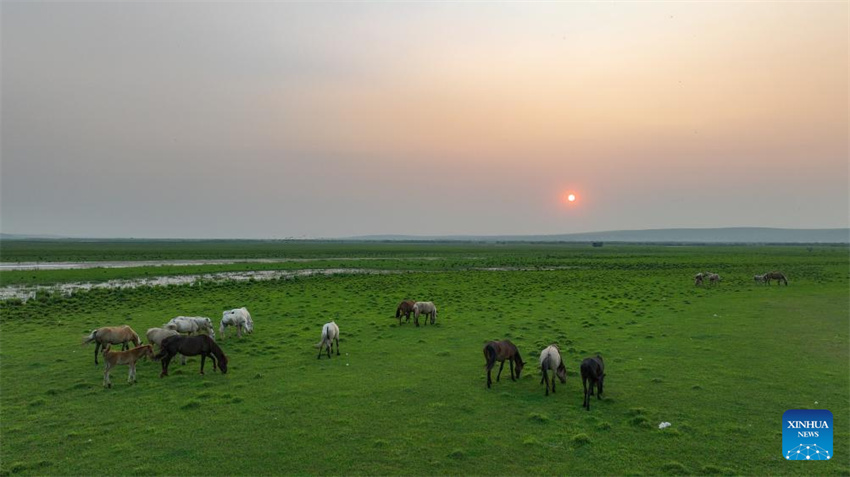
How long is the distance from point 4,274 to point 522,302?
2455 inches

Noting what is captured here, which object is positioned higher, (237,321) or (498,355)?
(498,355)

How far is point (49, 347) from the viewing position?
1914 centimetres

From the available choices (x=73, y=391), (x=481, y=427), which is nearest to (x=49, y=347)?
(x=73, y=391)

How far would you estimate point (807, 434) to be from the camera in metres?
10.3

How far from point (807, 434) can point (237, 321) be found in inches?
857

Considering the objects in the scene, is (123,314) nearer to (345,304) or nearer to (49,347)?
(49,347)

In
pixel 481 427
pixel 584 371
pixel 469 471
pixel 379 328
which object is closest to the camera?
pixel 469 471

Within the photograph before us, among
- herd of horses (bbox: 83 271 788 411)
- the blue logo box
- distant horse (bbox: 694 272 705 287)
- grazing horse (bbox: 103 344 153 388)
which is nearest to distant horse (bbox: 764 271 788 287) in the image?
distant horse (bbox: 694 272 705 287)

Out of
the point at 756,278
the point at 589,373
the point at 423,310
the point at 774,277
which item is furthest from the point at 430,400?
the point at 756,278

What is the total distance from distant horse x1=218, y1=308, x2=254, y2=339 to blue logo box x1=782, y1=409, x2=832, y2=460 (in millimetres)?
21079

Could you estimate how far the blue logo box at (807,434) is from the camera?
9.53 metres

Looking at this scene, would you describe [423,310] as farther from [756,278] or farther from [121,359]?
[756,278]

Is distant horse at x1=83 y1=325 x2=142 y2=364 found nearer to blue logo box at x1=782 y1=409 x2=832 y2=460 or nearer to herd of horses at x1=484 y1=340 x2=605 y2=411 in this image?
herd of horses at x1=484 y1=340 x2=605 y2=411

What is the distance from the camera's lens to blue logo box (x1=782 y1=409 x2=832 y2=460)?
9531 millimetres
